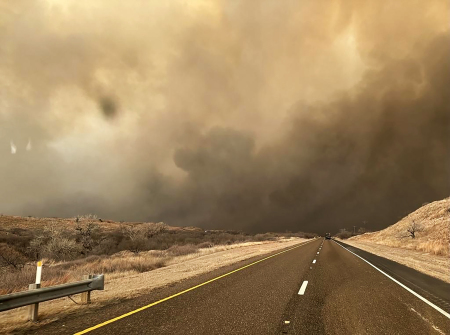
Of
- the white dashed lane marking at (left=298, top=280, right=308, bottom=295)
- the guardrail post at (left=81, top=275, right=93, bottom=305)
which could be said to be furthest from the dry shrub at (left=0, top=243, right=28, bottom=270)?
the white dashed lane marking at (left=298, top=280, right=308, bottom=295)

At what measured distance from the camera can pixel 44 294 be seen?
618 centimetres

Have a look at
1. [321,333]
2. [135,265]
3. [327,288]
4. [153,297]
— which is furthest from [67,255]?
[321,333]

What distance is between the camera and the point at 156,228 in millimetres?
71562

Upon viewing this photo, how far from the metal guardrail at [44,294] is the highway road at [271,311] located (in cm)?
68

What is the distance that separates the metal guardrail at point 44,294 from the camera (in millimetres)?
5406

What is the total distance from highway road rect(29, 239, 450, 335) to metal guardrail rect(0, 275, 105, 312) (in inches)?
26.9

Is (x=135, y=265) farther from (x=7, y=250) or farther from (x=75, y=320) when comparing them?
(x=7, y=250)

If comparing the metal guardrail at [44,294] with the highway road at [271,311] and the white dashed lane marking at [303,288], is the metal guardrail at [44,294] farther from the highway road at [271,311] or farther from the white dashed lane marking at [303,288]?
the white dashed lane marking at [303,288]

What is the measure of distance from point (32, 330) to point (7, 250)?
41312 mm

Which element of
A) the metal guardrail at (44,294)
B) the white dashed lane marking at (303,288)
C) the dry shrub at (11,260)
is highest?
the metal guardrail at (44,294)

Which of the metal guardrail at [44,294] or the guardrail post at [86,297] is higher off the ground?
the metal guardrail at [44,294]

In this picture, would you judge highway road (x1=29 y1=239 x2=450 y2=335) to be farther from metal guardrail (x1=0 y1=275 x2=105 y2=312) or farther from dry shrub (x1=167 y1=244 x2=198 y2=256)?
dry shrub (x1=167 y1=244 x2=198 y2=256)

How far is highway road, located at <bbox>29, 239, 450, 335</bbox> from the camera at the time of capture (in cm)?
525

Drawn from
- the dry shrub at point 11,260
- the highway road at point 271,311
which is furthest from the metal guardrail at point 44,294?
the dry shrub at point 11,260
